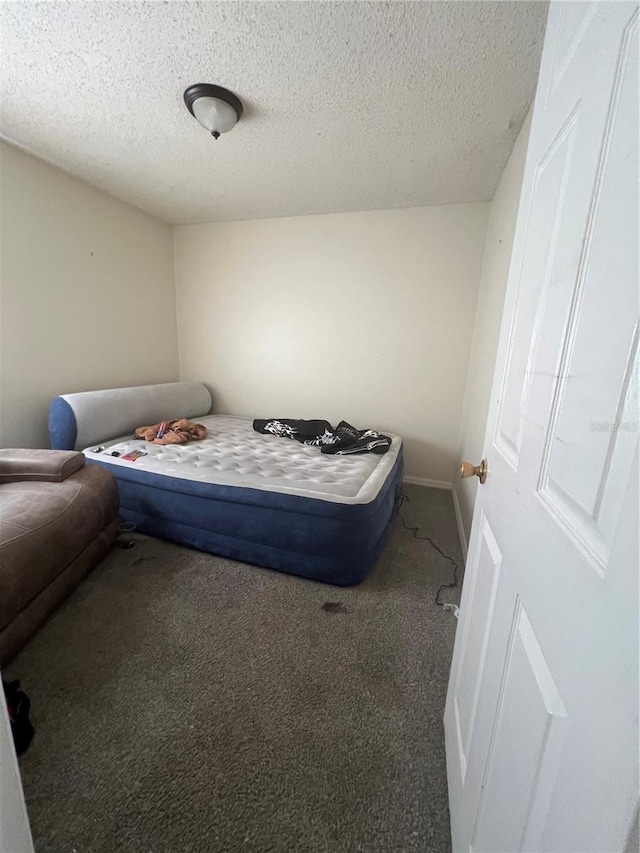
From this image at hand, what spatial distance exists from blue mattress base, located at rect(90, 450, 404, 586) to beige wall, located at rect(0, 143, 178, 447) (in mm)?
921

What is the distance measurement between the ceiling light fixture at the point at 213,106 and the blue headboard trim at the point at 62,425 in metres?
1.94

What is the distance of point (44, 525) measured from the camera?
1.32m

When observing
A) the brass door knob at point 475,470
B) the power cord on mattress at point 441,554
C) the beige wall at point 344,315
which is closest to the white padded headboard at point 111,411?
the beige wall at point 344,315

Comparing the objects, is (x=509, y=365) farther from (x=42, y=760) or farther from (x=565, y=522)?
(x=42, y=760)

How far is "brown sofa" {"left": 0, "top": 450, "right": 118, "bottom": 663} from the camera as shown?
→ 3.83ft

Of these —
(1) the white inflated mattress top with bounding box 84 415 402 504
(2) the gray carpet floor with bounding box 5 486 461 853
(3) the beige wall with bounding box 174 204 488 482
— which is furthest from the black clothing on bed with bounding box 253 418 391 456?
(2) the gray carpet floor with bounding box 5 486 461 853

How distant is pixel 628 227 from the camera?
0.35 meters

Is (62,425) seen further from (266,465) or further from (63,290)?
(266,465)

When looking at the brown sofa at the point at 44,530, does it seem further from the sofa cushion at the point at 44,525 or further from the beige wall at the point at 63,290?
the beige wall at the point at 63,290

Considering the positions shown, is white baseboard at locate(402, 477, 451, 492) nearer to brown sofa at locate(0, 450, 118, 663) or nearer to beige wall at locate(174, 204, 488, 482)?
beige wall at locate(174, 204, 488, 482)

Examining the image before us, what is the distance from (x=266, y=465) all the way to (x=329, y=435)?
0.76 metres

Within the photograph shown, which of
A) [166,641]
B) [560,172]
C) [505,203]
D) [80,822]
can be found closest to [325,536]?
[166,641]

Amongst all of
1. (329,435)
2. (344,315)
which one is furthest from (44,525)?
(344,315)

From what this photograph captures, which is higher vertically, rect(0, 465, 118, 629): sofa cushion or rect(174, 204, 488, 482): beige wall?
rect(174, 204, 488, 482): beige wall
